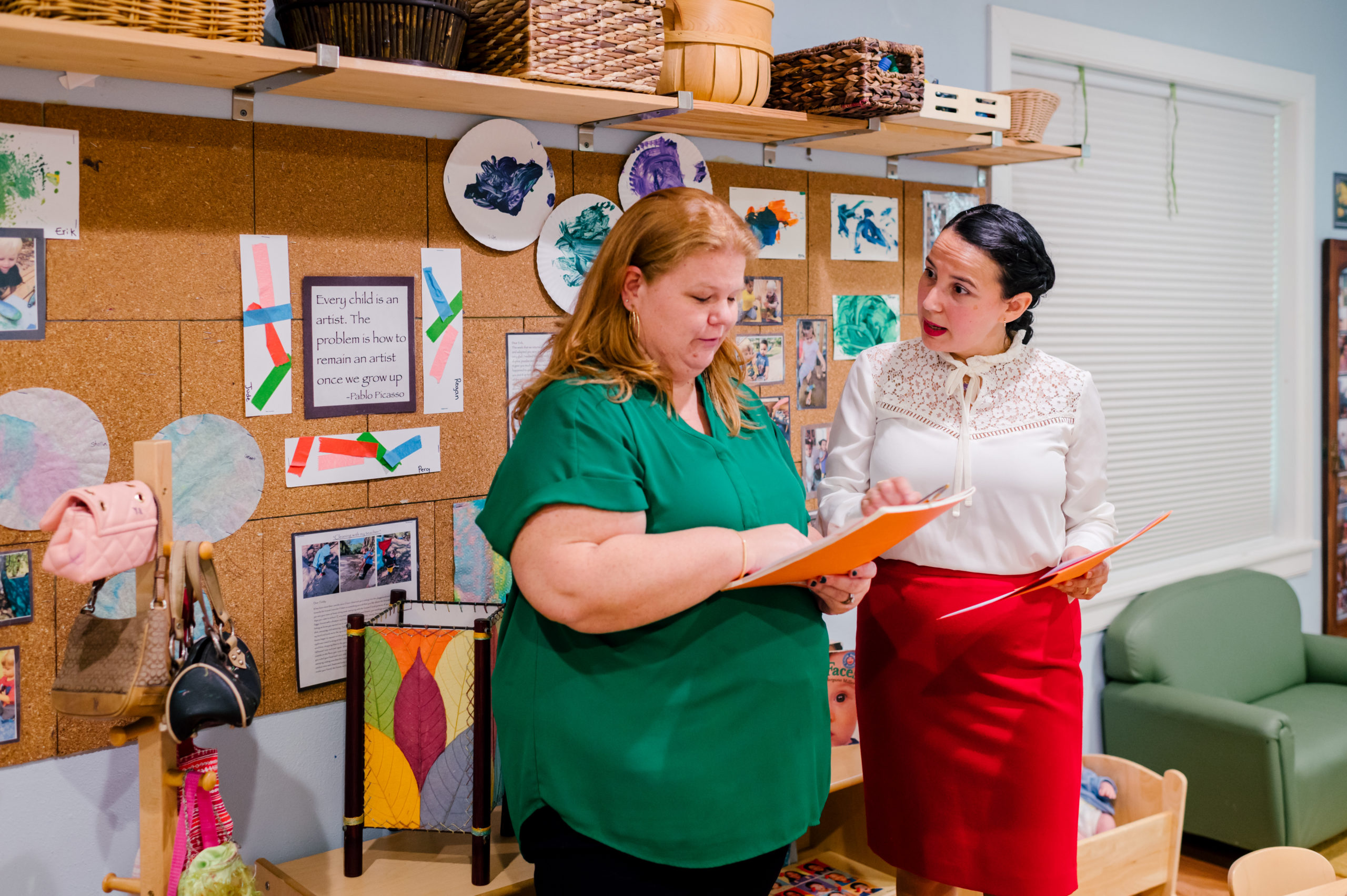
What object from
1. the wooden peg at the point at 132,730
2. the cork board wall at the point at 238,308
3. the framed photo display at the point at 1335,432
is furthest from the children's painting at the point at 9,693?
the framed photo display at the point at 1335,432

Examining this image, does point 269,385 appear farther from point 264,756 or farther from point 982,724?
point 982,724

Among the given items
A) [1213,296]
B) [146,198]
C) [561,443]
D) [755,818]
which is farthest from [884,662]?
[1213,296]

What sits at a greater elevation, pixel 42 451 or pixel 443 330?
pixel 443 330

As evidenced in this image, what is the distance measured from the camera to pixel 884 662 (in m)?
1.89

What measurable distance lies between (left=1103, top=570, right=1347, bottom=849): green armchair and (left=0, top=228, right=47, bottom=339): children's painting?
2855 millimetres

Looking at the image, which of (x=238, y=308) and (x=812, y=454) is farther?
(x=812, y=454)

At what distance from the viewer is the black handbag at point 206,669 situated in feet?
4.59

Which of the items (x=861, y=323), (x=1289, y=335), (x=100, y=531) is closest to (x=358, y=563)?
(x=100, y=531)

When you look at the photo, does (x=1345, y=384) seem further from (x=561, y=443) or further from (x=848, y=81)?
(x=561, y=443)

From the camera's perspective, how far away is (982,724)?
72.8 inches

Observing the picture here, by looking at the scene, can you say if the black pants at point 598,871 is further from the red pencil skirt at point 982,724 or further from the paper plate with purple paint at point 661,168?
the paper plate with purple paint at point 661,168

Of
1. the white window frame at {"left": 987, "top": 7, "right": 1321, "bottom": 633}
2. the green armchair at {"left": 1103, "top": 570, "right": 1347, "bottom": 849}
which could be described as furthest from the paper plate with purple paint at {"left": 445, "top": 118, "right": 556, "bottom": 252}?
the white window frame at {"left": 987, "top": 7, "right": 1321, "bottom": 633}

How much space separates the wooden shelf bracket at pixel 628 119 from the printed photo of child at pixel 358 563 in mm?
860

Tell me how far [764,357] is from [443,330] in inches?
31.1
